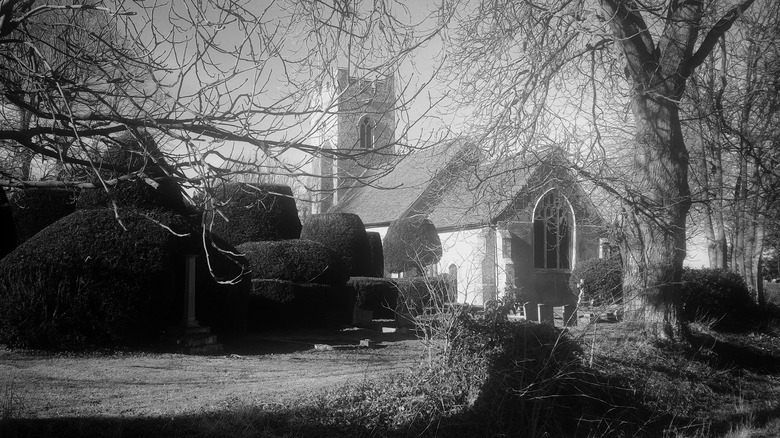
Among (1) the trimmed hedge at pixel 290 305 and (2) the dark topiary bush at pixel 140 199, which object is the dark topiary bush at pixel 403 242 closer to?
(1) the trimmed hedge at pixel 290 305

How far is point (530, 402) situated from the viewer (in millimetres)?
7410

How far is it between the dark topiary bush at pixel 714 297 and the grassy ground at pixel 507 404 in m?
7.09

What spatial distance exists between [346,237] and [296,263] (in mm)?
5550

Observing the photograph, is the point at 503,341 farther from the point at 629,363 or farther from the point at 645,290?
the point at 645,290

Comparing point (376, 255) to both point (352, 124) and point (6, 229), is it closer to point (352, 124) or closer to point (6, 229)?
point (6, 229)

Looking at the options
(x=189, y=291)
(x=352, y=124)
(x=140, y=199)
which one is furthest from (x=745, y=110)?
(x=140, y=199)

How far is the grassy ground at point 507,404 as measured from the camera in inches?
234

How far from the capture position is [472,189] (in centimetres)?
1102

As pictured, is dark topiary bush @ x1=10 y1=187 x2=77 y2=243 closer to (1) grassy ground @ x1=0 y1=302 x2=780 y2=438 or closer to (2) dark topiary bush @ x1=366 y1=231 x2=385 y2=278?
(1) grassy ground @ x1=0 y1=302 x2=780 y2=438

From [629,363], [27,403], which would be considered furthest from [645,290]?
[27,403]

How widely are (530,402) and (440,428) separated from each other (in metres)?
1.29

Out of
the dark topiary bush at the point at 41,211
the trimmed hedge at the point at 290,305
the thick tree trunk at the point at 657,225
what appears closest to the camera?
the thick tree trunk at the point at 657,225

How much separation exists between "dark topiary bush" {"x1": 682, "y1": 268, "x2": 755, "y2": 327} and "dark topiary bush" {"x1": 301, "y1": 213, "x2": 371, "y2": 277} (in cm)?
962

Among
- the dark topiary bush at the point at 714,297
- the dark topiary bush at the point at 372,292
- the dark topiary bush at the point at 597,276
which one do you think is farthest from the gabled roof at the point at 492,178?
the dark topiary bush at the point at 372,292
